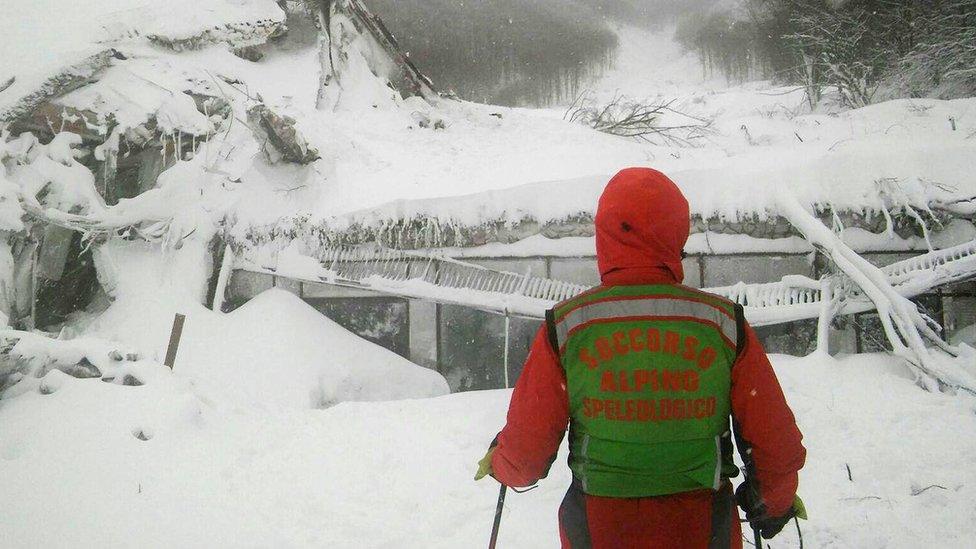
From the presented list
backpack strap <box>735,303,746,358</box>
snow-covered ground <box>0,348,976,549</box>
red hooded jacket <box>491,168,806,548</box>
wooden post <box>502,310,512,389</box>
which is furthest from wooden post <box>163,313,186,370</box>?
backpack strap <box>735,303,746,358</box>

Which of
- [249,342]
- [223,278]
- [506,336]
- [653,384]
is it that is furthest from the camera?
[223,278]

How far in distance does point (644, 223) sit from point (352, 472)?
8.34 feet

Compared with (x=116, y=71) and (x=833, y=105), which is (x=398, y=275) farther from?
(x=833, y=105)

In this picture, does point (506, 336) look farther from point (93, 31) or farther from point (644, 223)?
point (93, 31)

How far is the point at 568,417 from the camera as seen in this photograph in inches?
55.6

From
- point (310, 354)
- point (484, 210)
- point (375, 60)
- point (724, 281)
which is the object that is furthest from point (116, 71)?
point (724, 281)

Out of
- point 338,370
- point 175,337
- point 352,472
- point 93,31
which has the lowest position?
point 352,472

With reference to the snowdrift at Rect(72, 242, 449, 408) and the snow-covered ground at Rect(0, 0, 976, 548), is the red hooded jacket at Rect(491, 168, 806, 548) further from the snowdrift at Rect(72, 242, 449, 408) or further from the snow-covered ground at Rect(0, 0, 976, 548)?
the snowdrift at Rect(72, 242, 449, 408)

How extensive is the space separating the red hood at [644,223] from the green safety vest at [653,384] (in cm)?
7

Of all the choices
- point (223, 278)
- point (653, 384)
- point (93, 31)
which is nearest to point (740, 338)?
point (653, 384)

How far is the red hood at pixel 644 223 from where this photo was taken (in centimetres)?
132

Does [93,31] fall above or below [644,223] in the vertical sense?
above

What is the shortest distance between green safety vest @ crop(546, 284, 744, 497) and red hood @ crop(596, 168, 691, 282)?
0.07 metres

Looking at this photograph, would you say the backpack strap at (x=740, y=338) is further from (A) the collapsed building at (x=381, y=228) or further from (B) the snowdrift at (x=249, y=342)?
(B) the snowdrift at (x=249, y=342)
